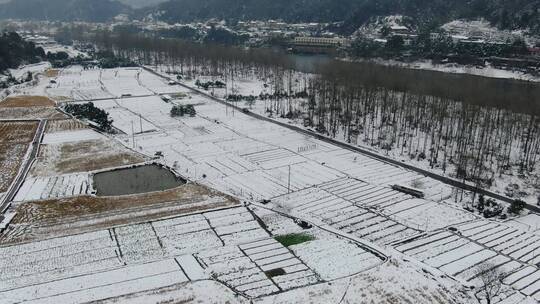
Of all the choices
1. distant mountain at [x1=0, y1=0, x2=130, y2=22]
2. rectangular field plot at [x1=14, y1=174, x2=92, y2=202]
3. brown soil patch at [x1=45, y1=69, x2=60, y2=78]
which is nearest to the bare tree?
rectangular field plot at [x1=14, y1=174, x2=92, y2=202]

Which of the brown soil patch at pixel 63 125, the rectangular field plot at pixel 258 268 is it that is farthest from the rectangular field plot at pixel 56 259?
the brown soil patch at pixel 63 125

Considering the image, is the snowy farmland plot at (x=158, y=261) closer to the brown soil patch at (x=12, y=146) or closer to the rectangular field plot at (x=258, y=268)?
the rectangular field plot at (x=258, y=268)

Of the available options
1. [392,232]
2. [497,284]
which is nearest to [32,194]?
[392,232]

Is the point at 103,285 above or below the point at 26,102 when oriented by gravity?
below

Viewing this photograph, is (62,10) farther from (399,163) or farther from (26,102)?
(399,163)

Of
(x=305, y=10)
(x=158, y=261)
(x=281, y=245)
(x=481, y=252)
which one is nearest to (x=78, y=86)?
Answer: (x=158, y=261)

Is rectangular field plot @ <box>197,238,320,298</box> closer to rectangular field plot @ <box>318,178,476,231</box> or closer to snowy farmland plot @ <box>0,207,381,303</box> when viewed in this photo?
snowy farmland plot @ <box>0,207,381,303</box>
